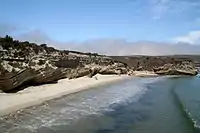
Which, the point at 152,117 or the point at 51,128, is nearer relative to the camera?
the point at 51,128

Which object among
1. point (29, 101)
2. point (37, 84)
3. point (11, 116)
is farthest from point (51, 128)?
point (37, 84)

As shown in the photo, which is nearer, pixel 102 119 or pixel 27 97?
pixel 102 119

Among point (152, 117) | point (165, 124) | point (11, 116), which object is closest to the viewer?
point (165, 124)

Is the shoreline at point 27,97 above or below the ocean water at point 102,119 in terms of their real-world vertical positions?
above

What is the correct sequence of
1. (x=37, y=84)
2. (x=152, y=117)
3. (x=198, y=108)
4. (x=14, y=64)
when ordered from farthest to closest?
(x=37, y=84)
(x=14, y=64)
(x=198, y=108)
(x=152, y=117)

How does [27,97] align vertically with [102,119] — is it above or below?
above

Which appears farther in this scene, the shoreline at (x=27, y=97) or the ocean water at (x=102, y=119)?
the shoreline at (x=27, y=97)

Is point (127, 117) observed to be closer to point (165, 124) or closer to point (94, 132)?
point (165, 124)

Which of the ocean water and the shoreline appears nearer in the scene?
the ocean water

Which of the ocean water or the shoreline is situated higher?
the shoreline

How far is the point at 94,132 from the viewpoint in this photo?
13805 mm

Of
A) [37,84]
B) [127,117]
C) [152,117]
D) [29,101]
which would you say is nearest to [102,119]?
[127,117]

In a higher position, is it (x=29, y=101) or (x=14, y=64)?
(x=14, y=64)

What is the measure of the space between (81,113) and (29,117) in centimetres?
335
